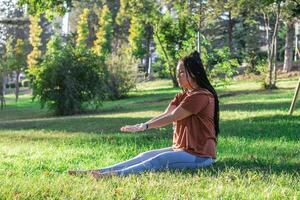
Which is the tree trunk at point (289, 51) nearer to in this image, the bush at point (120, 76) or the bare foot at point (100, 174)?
the bush at point (120, 76)

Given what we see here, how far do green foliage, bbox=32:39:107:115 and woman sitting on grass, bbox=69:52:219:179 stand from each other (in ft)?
54.9

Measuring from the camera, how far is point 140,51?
2418 inches

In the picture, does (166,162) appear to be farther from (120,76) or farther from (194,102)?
(120,76)

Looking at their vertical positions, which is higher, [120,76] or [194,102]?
[194,102]

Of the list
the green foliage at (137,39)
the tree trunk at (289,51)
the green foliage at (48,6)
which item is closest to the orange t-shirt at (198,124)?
the green foliage at (48,6)

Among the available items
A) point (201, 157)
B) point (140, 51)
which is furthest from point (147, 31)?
point (201, 157)

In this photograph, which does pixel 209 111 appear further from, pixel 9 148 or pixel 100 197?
pixel 9 148

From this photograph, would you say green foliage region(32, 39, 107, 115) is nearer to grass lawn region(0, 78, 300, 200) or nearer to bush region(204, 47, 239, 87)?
bush region(204, 47, 239, 87)

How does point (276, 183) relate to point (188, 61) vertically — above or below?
below

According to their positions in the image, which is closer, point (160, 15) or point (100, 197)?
point (100, 197)

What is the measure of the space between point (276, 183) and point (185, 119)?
139cm

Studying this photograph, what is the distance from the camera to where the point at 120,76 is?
113 feet

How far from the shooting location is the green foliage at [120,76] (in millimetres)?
34391

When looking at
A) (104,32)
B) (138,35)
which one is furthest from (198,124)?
(104,32)
